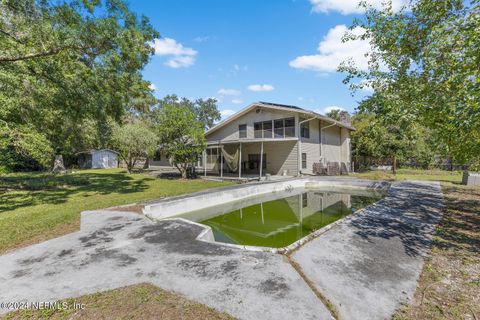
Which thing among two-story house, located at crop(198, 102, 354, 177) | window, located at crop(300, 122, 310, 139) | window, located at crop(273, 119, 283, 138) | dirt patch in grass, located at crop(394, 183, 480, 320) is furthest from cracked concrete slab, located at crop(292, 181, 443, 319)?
window, located at crop(273, 119, 283, 138)

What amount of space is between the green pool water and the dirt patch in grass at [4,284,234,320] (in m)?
3.01

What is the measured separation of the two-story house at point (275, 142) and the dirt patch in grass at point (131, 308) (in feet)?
39.7

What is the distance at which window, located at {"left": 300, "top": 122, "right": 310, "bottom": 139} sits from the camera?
16.2 m

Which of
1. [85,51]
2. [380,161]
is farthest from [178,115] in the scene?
[380,161]

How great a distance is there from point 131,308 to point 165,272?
0.80 metres

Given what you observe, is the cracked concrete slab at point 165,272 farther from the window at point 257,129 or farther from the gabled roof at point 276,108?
the window at point 257,129

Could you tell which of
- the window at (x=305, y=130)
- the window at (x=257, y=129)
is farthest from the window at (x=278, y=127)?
the window at (x=305, y=130)

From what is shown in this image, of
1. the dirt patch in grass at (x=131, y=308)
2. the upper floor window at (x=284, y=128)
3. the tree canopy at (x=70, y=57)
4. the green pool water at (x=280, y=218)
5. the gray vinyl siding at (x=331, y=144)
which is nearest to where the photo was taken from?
the dirt patch in grass at (x=131, y=308)

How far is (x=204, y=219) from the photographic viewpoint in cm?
752

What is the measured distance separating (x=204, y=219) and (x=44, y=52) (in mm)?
7841

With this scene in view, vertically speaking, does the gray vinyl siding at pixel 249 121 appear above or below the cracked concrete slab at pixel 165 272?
above

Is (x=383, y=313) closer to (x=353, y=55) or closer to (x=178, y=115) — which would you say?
(x=353, y=55)

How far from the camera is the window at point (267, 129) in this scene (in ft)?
56.1

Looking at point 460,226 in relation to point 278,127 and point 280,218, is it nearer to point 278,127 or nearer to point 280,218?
point 280,218
